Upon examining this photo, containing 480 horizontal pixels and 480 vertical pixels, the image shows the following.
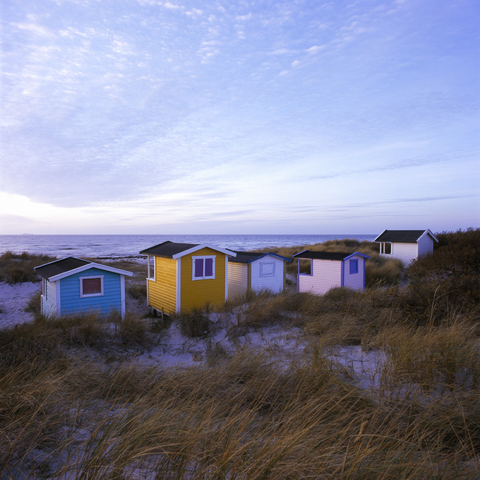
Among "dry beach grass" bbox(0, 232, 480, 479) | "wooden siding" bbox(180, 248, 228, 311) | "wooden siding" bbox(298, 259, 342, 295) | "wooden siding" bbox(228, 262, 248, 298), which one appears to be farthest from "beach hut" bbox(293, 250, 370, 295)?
"dry beach grass" bbox(0, 232, 480, 479)

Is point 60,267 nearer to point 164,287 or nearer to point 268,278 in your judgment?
point 164,287

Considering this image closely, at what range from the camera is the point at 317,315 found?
9.01 m

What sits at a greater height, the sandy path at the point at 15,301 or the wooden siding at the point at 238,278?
the wooden siding at the point at 238,278

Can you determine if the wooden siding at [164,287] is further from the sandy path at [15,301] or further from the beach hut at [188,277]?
the sandy path at [15,301]

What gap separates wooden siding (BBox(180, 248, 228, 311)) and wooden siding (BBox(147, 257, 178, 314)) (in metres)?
0.37

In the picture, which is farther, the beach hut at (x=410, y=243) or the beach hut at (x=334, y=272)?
the beach hut at (x=410, y=243)

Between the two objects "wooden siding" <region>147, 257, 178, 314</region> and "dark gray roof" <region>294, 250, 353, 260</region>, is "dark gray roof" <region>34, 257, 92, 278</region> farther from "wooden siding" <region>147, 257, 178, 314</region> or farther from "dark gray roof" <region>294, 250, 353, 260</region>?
"dark gray roof" <region>294, 250, 353, 260</region>

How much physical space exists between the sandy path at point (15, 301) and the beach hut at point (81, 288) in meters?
1.28

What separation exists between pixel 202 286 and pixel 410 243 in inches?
741

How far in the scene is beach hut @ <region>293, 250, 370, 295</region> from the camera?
51.4ft

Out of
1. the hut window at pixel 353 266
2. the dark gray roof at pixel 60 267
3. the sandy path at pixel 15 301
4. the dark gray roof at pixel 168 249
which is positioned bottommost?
the sandy path at pixel 15 301

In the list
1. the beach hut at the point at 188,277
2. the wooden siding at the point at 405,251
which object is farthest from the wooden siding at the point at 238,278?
the wooden siding at the point at 405,251

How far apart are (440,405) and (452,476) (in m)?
1.24

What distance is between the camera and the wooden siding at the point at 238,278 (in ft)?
49.6
